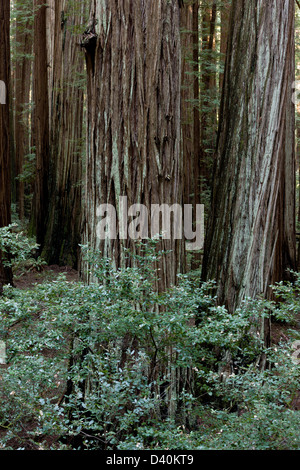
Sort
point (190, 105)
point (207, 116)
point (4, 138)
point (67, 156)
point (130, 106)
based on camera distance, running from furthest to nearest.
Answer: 1. point (207, 116)
2. point (190, 105)
3. point (67, 156)
4. point (4, 138)
5. point (130, 106)

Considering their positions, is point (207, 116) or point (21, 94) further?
point (21, 94)

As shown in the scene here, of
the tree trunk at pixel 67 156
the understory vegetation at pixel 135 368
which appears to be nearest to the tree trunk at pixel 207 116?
the tree trunk at pixel 67 156

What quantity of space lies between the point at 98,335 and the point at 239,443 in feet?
3.78

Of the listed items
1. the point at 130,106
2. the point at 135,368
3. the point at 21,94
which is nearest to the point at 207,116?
the point at 21,94

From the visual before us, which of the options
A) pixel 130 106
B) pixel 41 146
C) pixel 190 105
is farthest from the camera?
pixel 190 105

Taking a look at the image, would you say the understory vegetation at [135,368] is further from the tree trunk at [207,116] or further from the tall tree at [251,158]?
the tree trunk at [207,116]

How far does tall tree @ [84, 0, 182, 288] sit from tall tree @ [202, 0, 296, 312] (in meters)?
A: 1.72

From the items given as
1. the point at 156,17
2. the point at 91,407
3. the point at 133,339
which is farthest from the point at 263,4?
the point at 91,407

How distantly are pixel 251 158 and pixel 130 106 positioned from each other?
2.14 metres

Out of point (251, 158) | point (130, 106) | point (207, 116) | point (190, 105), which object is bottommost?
point (251, 158)

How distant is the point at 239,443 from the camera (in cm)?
280

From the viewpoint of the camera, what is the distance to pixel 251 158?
577 centimetres

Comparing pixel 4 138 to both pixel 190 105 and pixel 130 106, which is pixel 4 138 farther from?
pixel 190 105

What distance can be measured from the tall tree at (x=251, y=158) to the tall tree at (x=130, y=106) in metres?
1.72
